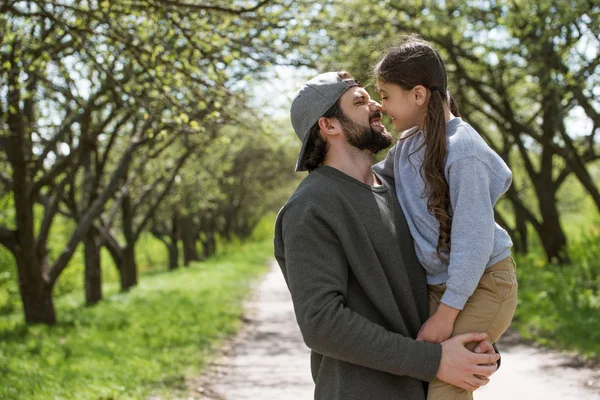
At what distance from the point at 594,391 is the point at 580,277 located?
6.21m

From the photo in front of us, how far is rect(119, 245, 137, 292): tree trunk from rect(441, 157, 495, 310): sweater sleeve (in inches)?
654

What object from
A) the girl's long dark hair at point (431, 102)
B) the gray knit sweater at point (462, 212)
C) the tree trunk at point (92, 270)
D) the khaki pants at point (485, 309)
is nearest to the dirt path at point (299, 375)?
the khaki pants at point (485, 309)

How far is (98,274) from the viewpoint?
1552 centimetres

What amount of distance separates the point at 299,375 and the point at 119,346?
2258 mm

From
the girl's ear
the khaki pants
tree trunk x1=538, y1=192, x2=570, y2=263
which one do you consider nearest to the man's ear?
the girl's ear

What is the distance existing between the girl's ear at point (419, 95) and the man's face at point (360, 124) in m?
0.16

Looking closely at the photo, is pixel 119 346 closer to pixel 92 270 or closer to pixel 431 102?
pixel 92 270

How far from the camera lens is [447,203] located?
2684 millimetres

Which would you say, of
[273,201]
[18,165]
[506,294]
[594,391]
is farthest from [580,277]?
[273,201]

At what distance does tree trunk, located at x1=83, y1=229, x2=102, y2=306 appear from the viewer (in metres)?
15.0

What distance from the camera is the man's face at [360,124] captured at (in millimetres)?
2795

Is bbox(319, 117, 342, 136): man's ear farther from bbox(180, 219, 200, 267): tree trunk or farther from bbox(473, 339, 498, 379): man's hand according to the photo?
bbox(180, 219, 200, 267): tree trunk

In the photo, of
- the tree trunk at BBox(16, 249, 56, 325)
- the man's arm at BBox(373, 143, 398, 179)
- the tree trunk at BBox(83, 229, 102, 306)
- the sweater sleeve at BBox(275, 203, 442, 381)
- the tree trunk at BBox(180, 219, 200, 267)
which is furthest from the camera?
the tree trunk at BBox(180, 219, 200, 267)

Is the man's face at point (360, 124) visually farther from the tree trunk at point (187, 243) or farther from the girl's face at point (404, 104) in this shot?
the tree trunk at point (187, 243)
